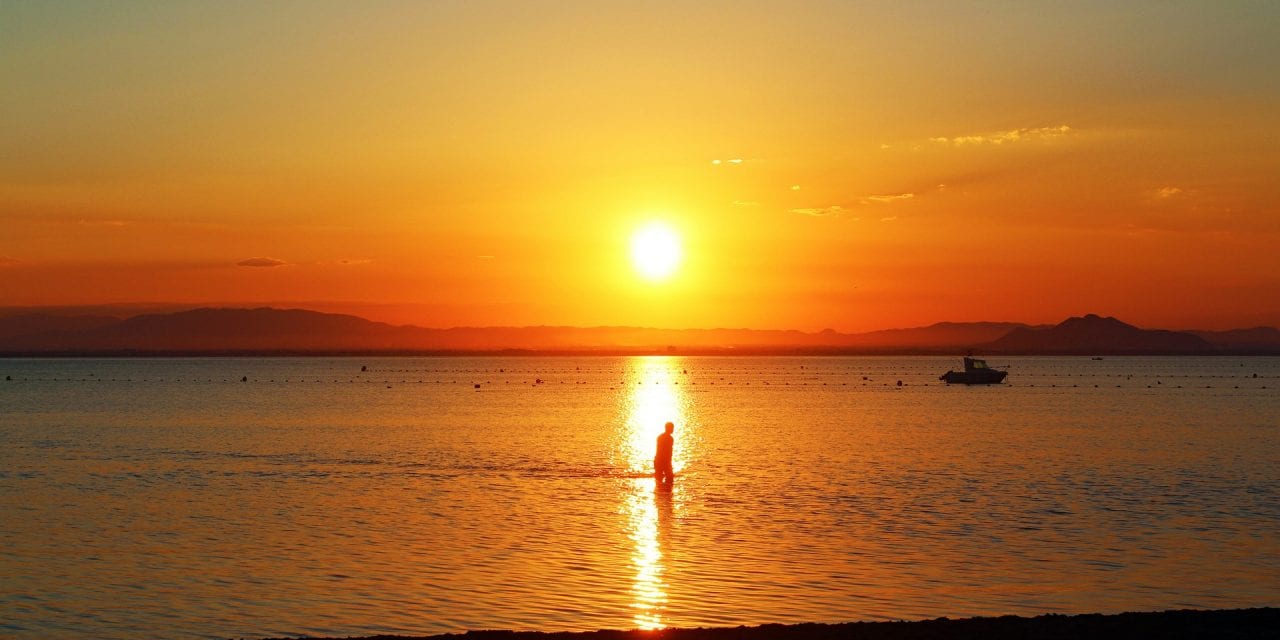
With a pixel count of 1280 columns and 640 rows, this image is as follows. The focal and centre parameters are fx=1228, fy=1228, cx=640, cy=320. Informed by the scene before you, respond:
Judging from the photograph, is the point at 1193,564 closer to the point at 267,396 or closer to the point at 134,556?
the point at 134,556

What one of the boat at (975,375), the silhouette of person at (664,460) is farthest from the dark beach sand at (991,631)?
the boat at (975,375)

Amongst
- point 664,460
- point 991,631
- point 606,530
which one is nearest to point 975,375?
point 664,460

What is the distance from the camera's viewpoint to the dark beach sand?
1562 cm

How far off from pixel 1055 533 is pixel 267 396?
117094 millimetres

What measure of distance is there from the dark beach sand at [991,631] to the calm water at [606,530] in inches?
101

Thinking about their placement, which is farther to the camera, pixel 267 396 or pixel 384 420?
pixel 267 396

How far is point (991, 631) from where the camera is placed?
52.0 ft

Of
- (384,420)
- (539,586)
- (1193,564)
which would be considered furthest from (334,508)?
(384,420)

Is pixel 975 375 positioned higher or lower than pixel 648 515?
higher

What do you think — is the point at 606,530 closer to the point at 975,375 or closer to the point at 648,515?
the point at 648,515

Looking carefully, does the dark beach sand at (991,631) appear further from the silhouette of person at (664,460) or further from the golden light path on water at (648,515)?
the silhouette of person at (664,460)

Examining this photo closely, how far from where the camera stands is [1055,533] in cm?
2862

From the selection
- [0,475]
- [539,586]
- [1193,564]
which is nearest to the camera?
[539,586]

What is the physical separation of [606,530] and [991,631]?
14.4 meters
